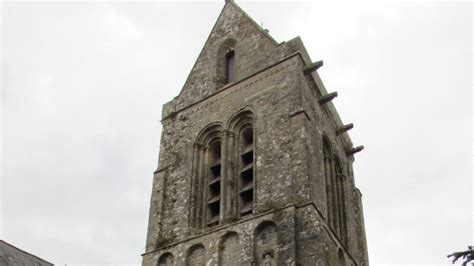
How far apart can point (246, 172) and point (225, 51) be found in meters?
6.58

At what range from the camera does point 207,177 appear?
920 inches

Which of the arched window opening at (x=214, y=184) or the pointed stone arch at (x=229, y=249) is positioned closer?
the pointed stone arch at (x=229, y=249)

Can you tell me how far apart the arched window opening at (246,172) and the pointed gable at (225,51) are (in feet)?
8.35

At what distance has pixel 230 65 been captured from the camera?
88.4ft

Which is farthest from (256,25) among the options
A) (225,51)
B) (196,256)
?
(196,256)

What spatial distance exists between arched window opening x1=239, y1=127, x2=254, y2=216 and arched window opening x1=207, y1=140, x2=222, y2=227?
2.88 feet

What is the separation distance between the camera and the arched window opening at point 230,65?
2635 cm

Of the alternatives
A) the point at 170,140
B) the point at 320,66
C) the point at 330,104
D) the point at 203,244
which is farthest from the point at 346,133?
the point at 203,244

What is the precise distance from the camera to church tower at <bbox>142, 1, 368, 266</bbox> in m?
19.7

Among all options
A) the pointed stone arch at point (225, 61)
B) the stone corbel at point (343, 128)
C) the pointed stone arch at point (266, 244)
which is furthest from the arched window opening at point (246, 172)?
the stone corbel at point (343, 128)

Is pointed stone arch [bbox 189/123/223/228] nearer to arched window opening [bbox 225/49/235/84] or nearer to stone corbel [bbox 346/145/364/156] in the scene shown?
arched window opening [bbox 225/49/235/84]

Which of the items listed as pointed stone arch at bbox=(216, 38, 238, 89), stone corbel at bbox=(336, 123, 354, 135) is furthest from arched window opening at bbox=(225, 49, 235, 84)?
stone corbel at bbox=(336, 123, 354, 135)

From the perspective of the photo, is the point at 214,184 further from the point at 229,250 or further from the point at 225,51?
the point at 225,51

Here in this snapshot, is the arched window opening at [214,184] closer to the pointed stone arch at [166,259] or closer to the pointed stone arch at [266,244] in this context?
the pointed stone arch at [166,259]
